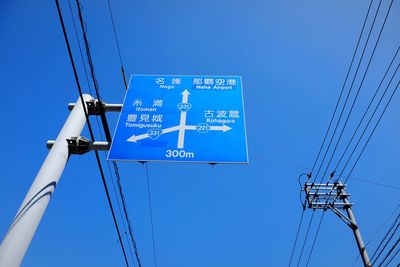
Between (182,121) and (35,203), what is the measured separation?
6.99 ft

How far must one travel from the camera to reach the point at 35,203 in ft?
8.23

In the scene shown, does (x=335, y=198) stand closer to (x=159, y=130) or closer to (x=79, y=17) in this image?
(x=159, y=130)

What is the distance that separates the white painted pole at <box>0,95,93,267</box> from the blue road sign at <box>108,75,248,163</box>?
2.09 ft

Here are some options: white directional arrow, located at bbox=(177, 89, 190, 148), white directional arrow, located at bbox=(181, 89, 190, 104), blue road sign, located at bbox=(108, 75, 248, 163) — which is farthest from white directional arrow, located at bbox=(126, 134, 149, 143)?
white directional arrow, located at bbox=(181, 89, 190, 104)

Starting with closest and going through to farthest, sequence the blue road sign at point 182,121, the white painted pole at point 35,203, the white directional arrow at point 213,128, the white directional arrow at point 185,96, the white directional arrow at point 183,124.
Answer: the white painted pole at point 35,203 → the blue road sign at point 182,121 → the white directional arrow at point 183,124 → the white directional arrow at point 213,128 → the white directional arrow at point 185,96

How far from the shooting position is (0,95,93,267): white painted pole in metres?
2.16

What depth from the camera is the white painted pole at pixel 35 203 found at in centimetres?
216

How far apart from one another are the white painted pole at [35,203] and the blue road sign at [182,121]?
64cm

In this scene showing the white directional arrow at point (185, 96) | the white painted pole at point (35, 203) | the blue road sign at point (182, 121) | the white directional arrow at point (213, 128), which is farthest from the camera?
the white directional arrow at point (185, 96)

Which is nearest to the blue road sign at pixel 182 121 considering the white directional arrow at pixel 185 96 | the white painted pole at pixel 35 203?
the white directional arrow at pixel 185 96

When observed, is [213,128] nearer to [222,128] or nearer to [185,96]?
[222,128]

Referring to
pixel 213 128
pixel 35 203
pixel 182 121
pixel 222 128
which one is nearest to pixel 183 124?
pixel 182 121

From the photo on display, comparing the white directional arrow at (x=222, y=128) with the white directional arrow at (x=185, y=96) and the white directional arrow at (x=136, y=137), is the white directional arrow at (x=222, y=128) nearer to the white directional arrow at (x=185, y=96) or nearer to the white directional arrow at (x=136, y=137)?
the white directional arrow at (x=185, y=96)

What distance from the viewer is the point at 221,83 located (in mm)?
4297
